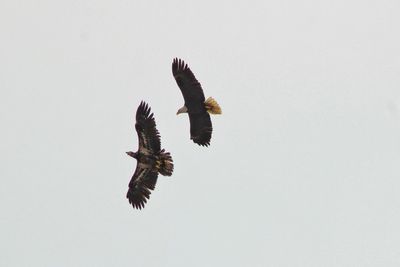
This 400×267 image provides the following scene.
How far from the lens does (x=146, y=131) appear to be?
56188 mm

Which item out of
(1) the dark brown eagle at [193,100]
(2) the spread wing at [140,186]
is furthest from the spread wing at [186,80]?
(2) the spread wing at [140,186]

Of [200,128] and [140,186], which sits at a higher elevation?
[200,128]

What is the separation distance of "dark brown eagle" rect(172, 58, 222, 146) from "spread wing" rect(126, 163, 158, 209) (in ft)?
8.87

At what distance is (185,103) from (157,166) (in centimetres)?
290

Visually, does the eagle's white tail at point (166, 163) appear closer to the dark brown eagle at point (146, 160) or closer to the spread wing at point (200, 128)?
the dark brown eagle at point (146, 160)

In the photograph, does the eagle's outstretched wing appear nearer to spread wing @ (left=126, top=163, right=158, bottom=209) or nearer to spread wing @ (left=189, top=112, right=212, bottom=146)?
spread wing @ (left=189, top=112, right=212, bottom=146)

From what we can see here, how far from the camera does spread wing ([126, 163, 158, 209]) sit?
190ft

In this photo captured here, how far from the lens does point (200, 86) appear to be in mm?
57281

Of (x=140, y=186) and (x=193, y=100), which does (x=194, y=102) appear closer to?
(x=193, y=100)

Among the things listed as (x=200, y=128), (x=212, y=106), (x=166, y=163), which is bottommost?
(x=166, y=163)

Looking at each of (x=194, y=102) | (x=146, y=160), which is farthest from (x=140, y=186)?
(x=194, y=102)

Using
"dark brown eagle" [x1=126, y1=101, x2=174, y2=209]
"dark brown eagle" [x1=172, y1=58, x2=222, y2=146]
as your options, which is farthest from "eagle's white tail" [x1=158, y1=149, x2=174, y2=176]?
"dark brown eagle" [x1=172, y1=58, x2=222, y2=146]

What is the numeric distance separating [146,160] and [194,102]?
2.95 meters

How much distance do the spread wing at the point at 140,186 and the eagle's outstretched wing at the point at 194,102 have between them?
8.50 ft
